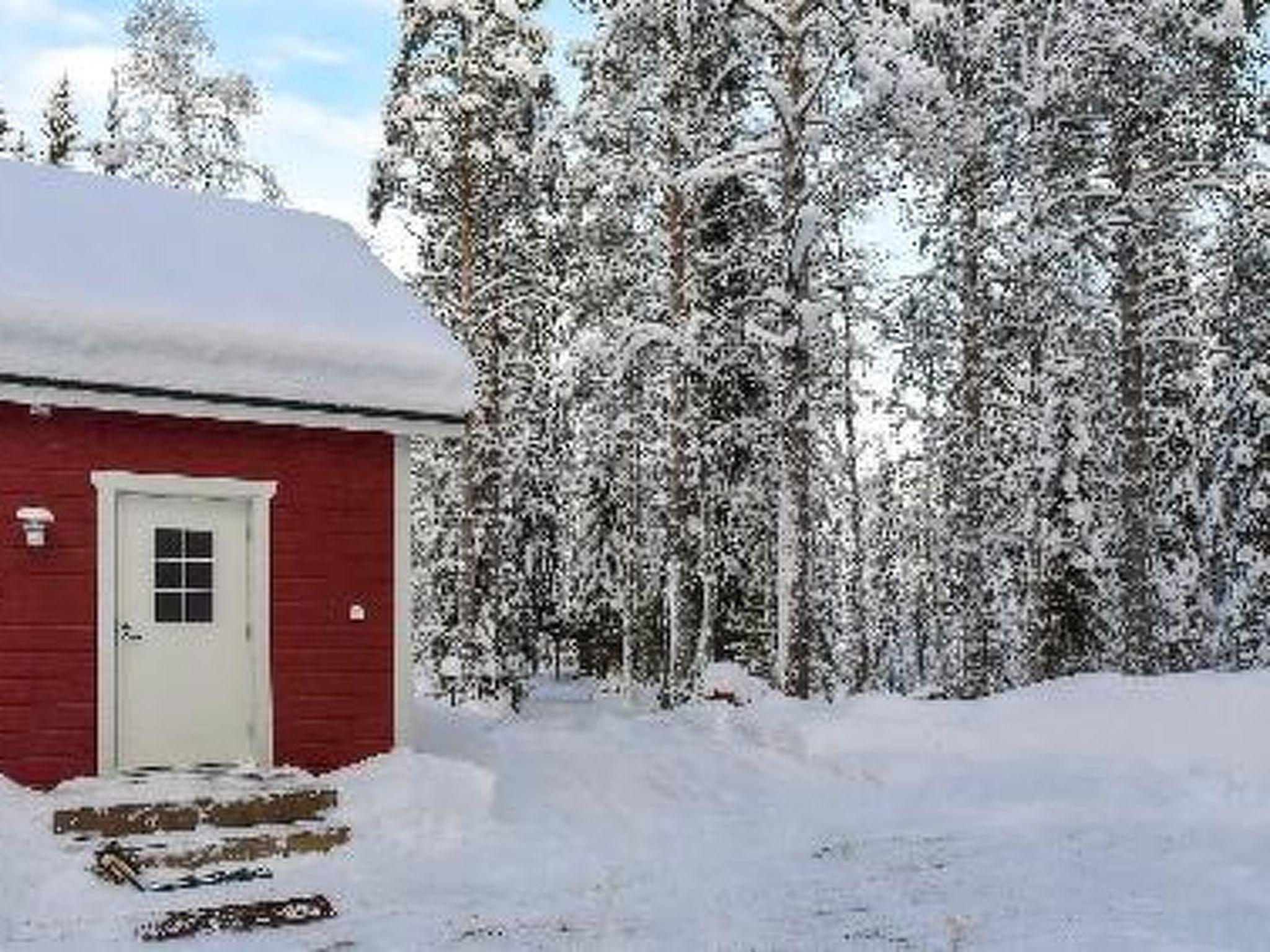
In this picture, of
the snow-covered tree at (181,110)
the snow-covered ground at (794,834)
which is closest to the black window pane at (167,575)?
the snow-covered ground at (794,834)

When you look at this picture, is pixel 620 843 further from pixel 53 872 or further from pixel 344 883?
pixel 53 872

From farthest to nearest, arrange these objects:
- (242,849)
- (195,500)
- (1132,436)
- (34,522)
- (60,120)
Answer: (60,120) < (1132,436) < (195,500) < (34,522) < (242,849)

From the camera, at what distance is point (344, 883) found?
905 centimetres

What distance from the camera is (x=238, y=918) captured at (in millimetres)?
8031

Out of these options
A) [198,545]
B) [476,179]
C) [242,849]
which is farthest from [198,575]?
[476,179]

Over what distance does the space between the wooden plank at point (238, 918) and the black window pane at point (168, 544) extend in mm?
3539

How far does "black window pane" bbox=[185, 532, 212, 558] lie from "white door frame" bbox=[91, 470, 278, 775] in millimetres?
280

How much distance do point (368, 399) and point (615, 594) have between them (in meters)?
13.8

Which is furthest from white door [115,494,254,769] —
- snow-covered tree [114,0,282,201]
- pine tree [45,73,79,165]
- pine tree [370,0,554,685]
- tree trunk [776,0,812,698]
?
pine tree [45,73,79,165]

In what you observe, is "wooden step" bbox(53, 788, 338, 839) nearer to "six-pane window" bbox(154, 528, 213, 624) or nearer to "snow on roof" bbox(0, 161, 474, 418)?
"six-pane window" bbox(154, 528, 213, 624)

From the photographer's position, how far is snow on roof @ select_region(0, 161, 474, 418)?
1070 centimetres

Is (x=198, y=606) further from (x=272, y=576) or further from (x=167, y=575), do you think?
(x=272, y=576)

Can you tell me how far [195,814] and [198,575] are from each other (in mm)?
1958

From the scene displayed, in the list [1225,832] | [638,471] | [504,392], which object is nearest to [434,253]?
[504,392]
